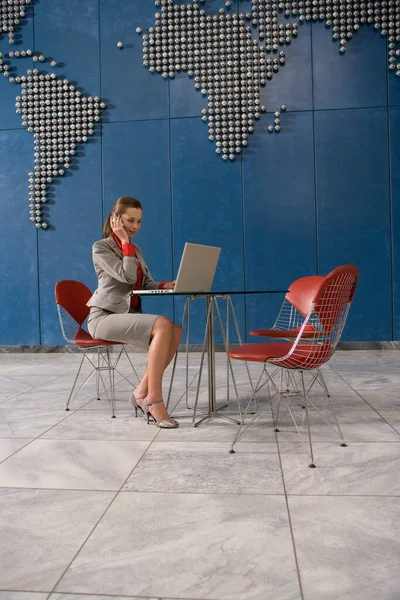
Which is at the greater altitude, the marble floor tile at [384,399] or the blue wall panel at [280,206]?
the blue wall panel at [280,206]

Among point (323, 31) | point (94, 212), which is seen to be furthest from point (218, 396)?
point (323, 31)

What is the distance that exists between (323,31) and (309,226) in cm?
201

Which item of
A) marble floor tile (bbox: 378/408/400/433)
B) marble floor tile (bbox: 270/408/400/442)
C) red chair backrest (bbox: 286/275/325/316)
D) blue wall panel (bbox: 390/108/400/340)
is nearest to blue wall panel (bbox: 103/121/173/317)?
blue wall panel (bbox: 390/108/400/340)

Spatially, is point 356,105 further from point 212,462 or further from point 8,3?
point 212,462

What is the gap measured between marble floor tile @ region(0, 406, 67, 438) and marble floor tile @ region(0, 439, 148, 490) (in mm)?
211

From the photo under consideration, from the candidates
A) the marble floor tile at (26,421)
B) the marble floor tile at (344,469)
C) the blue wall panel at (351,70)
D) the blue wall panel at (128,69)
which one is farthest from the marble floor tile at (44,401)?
the blue wall panel at (351,70)

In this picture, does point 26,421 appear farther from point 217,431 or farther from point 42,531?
point 42,531

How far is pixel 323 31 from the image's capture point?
595cm

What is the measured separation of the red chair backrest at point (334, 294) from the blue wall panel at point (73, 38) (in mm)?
4653

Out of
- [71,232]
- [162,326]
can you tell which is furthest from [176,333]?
[71,232]

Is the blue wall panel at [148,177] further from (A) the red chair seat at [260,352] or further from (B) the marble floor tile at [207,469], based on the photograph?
(B) the marble floor tile at [207,469]

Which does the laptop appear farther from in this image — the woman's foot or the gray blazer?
the woman's foot

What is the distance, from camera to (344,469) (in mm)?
2229

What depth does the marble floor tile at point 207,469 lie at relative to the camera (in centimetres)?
206
